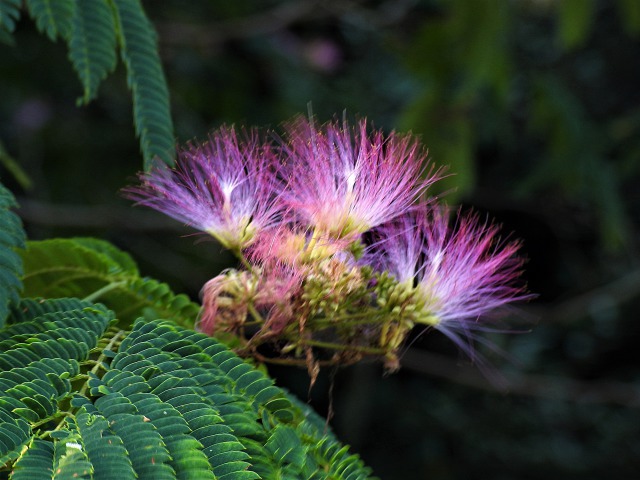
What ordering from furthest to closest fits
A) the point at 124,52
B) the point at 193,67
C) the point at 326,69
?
the point at 326,69
the point at 193,67
the point at 124,52

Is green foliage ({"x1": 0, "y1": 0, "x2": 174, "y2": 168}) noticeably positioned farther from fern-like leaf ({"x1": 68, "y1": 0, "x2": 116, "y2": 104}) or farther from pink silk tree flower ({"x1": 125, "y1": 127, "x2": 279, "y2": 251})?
pink silk tree flower ({"x1": 125, "y1": 127, "x2": 279, "y2": 251})

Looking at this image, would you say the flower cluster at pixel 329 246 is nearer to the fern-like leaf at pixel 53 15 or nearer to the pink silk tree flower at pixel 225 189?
the pink silk tree flower at pixel 225 189

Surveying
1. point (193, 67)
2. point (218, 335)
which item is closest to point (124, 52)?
point (218, 335)

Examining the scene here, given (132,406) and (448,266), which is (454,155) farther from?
(132,406)

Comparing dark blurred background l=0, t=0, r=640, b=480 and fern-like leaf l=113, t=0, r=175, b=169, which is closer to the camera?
fern-like leaf l=113, t=0, r=175, b=169

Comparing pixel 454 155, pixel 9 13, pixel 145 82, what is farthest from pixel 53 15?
pixel 454 155

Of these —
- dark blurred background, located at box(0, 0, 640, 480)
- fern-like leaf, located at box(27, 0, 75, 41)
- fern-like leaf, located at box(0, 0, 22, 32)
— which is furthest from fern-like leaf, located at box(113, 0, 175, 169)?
dark blurred background, located at box(0, 0, 640, 480)

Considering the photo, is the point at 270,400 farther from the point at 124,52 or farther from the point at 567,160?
the point at 567,160
